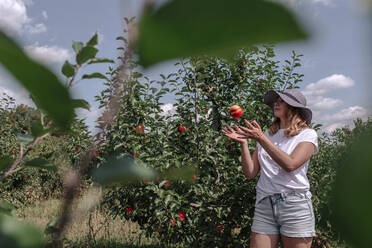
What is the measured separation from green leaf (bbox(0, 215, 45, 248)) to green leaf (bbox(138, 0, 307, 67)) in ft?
0.48

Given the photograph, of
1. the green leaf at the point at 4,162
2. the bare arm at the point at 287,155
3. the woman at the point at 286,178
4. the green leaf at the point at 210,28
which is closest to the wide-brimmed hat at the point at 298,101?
the woman at the point at 286,178

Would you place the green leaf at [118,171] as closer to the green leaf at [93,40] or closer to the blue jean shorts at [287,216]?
the green leaf at [93,40]

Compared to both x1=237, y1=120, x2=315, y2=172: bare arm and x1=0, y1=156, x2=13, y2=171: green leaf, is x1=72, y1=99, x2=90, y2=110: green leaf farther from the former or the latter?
x1=237, y1=120, x2=315, y2=172: bare arm

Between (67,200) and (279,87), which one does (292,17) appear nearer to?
(67,200)

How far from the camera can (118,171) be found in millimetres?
275

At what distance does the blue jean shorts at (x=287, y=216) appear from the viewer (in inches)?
78.2

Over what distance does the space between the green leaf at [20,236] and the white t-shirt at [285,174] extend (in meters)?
1.94

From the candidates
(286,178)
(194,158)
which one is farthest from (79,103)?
(194,158)

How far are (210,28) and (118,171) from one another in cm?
17

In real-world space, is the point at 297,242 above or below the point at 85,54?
below

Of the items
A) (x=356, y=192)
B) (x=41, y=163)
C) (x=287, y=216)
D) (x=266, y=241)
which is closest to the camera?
(x=356, y=192)

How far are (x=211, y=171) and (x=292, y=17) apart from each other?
3.23 m

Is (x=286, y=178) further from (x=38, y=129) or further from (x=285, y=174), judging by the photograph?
(x=38, y=129)

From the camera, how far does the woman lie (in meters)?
1.92
